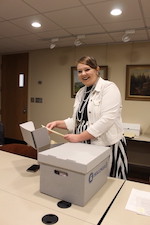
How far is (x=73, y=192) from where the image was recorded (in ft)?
3.65

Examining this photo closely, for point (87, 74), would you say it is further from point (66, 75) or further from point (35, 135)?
point (66, 75)

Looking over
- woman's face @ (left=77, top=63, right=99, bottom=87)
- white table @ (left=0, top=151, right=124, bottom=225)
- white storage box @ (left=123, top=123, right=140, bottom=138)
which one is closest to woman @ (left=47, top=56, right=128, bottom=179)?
woman's face @ (left=77, top=63, right=99, bottom=87)

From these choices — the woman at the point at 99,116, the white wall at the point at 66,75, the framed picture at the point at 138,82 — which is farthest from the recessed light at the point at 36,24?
the framed picture at the point at 138,82

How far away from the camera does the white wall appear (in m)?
3.89

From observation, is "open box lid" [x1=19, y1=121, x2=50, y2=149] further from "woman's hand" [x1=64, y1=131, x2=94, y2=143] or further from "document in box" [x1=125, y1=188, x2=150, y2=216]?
"document in box" [x1=125, y1=188, x2=150, y2=216]

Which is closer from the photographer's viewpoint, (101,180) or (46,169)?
(46,169)

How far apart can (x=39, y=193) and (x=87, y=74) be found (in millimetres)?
958

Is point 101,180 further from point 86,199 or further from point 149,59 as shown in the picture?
point 149,59

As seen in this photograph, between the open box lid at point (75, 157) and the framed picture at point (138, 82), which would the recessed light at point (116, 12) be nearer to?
the framed picture at point (138, 82)

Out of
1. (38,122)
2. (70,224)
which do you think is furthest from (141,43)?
(70,224)

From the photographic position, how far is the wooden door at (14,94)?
17.2 feet

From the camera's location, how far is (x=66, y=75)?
4.60 meters

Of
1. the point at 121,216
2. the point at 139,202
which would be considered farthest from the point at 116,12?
the point at 121,216

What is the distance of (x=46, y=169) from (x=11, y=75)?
15.7ft
